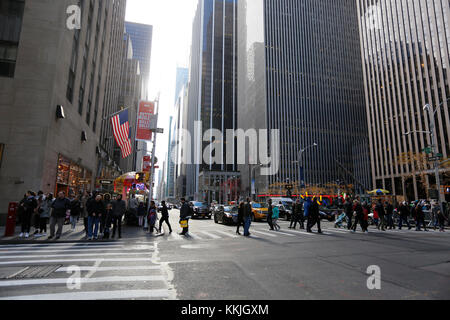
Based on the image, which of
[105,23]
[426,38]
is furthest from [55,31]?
[426,38]

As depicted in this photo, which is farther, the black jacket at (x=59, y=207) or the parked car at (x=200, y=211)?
the parked car at (x=200, y=211)

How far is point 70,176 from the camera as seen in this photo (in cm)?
2148

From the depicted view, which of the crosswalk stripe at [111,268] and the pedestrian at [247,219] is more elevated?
the pedestrian at [247,219]

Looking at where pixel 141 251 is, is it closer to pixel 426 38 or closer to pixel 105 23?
pixel 105 23

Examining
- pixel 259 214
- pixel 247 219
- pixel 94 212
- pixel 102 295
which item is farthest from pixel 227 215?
pixel 102 295

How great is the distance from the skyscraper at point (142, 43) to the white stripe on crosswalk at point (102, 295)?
13958cm

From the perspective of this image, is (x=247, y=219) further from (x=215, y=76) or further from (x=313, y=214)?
(x=215, y=76)

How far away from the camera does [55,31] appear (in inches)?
693

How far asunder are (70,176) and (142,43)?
13525 centimetres

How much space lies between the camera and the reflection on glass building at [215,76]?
477 ft

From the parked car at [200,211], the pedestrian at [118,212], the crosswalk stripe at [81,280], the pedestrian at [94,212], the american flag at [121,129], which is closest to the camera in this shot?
the crosswalk stripe at [81,280]

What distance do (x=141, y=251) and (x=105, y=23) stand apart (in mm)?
33775

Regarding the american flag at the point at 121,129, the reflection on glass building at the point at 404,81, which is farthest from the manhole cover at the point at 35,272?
the reflection on glass building at the point at 404,81

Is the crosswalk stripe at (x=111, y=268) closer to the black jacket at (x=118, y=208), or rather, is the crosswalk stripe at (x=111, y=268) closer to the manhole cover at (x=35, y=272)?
the manhole cover at (x=35, y=272)
